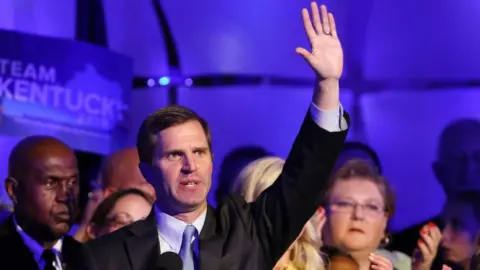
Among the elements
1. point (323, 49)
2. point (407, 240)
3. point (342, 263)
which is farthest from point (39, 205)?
point (407, 240)

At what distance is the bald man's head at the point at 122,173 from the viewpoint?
3850 mm

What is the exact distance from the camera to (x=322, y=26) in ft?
8.19

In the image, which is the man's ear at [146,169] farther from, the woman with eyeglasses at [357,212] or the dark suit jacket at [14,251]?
the woman with eyeglasses at [357,212]

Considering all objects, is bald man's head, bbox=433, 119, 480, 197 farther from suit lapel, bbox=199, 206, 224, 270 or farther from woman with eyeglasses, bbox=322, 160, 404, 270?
suit lapel, bbox=199, 206, 224, 270

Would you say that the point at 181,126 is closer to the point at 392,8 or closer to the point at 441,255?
the point at 441,255

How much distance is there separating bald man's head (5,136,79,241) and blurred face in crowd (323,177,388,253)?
83 centimetres

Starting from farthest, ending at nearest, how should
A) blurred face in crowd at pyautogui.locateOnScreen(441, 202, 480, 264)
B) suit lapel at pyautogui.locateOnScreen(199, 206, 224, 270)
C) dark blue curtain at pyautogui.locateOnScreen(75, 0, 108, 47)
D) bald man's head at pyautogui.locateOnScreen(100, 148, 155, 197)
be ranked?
dark blue curtain at pyautogui.locateOnScreen(75, 0, 108, 47) < bald man's head at pyautogui.locateOnScreen(100, 148, 155, 197) < blurred face in crowd at pyautogui.locateOnScreen(441, 202, 480, 264) < suit lapel at pyautogui.locateOnScreen(199, 206, 224, 270)

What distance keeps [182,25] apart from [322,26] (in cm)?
265

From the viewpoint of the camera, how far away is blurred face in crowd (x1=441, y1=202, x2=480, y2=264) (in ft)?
12.0

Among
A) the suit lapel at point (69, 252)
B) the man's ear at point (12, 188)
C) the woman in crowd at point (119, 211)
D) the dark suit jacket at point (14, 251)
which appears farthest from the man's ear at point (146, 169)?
the woman in crowd at point (119, 211)

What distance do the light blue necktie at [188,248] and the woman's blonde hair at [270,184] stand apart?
52 centimetres

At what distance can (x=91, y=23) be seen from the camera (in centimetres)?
494


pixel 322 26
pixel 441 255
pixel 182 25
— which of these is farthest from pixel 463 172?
pixel 322 26

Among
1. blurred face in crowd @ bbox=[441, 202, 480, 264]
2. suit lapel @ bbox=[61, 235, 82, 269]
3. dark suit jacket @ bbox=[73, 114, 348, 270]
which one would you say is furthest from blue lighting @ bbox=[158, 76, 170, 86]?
dark suit jacket @ bbox=[73, 114, 348, 270]
